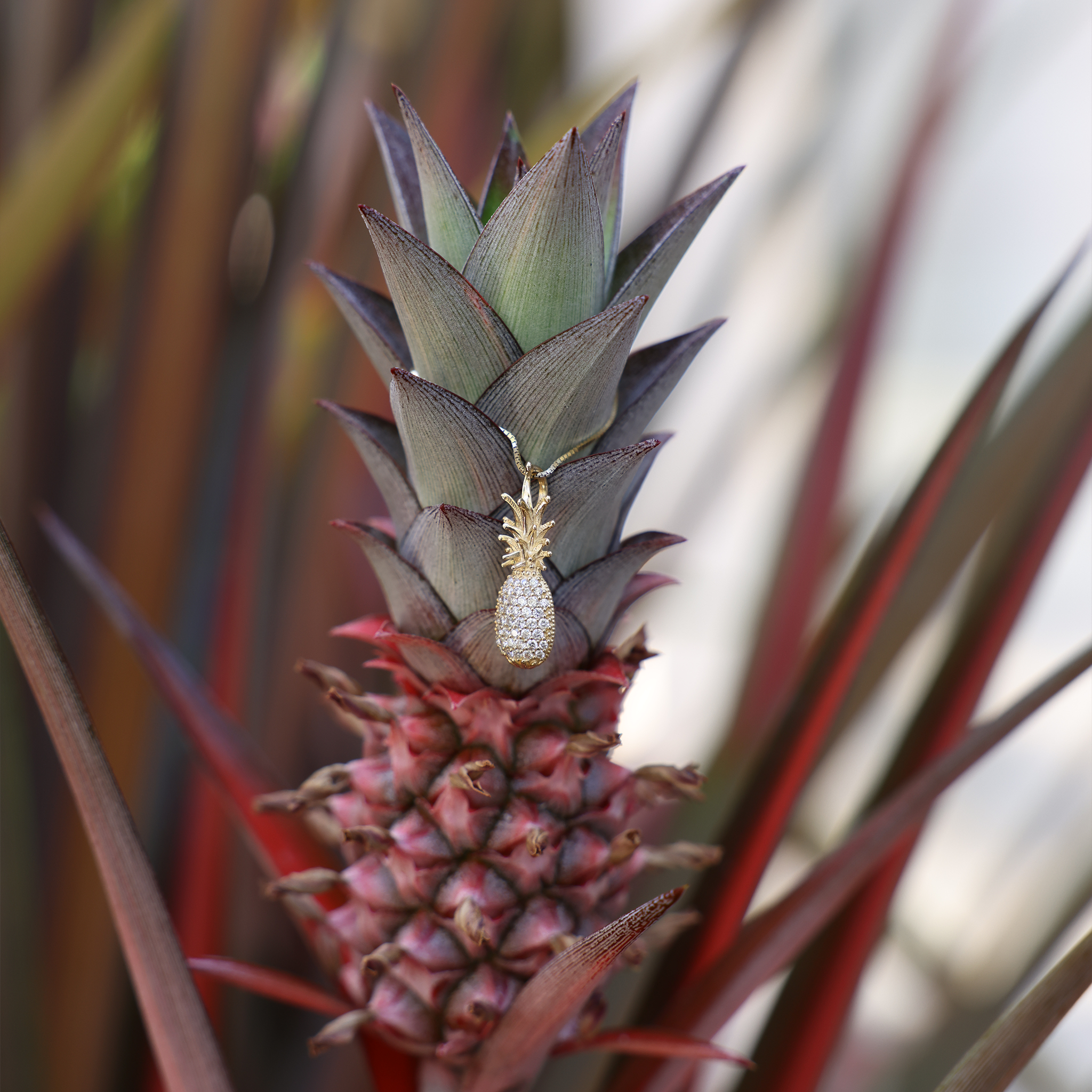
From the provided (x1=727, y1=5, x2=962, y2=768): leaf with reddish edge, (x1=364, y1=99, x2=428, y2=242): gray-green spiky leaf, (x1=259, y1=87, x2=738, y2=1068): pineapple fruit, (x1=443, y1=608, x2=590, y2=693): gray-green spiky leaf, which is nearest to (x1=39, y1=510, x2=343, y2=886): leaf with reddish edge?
(x1=259, y1=87, x2=738, y2=1068): pineapple fruit

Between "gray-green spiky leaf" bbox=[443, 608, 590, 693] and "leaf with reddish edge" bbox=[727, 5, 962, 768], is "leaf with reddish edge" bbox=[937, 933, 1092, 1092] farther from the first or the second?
"leaf with reddish edge" bbox=[727, 5, 962, 768]

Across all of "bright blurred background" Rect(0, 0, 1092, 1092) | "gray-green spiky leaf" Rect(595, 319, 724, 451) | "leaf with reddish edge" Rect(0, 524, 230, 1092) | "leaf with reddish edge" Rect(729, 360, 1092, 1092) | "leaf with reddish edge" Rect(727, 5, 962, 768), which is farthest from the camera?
"leaf with reddish edge" Rect(727, 5, 962, 768)

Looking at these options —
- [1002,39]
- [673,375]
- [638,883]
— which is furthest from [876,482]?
[673,375]

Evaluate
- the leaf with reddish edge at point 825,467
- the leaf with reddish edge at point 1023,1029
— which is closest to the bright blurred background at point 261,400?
the leaf with reddish edge at point 825,467

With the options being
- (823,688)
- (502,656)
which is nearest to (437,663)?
(502,656)

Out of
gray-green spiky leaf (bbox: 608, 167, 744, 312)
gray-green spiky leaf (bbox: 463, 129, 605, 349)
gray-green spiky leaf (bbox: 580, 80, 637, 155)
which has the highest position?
gray-green spiky leaf (bbox: 580, 80, 637, 155)

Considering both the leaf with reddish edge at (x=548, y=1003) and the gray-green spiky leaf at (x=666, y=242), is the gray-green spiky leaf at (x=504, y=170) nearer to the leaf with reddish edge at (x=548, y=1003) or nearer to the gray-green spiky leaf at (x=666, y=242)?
the gray-green spiky leaf at (x=666, y=242)

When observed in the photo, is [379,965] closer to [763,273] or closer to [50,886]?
[50,886]
